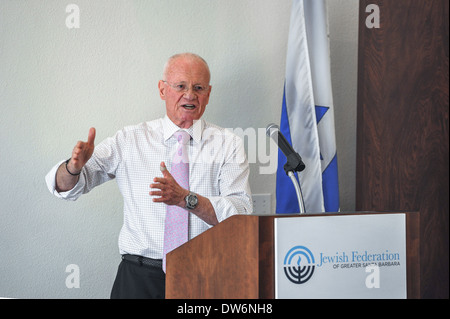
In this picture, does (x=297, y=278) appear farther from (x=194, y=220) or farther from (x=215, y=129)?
(x=215, y=129)

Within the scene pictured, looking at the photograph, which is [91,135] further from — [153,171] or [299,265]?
[299,265]

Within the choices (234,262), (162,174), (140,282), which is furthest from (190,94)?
(234,262)

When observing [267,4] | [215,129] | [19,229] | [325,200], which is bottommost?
[19,229]

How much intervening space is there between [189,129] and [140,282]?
722mm

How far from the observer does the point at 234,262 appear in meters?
1.21

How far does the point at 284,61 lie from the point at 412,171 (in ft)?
3.32

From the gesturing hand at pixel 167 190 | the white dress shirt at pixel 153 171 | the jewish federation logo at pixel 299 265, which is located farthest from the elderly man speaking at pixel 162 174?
the jewish federation logo at pixel 299 265

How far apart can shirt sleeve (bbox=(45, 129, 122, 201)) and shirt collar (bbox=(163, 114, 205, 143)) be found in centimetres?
22

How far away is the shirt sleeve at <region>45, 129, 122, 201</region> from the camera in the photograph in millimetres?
2170

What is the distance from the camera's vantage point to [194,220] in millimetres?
2215

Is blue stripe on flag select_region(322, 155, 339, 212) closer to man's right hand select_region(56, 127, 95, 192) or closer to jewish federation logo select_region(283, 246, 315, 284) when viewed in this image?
man's right hand select_region(56, 127, 95, 192)

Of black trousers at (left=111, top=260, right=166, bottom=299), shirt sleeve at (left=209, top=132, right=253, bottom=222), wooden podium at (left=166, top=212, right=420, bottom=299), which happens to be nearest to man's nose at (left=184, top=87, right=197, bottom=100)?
shirt sleeve at (left=209, top=132, right=253, bottom=222)
